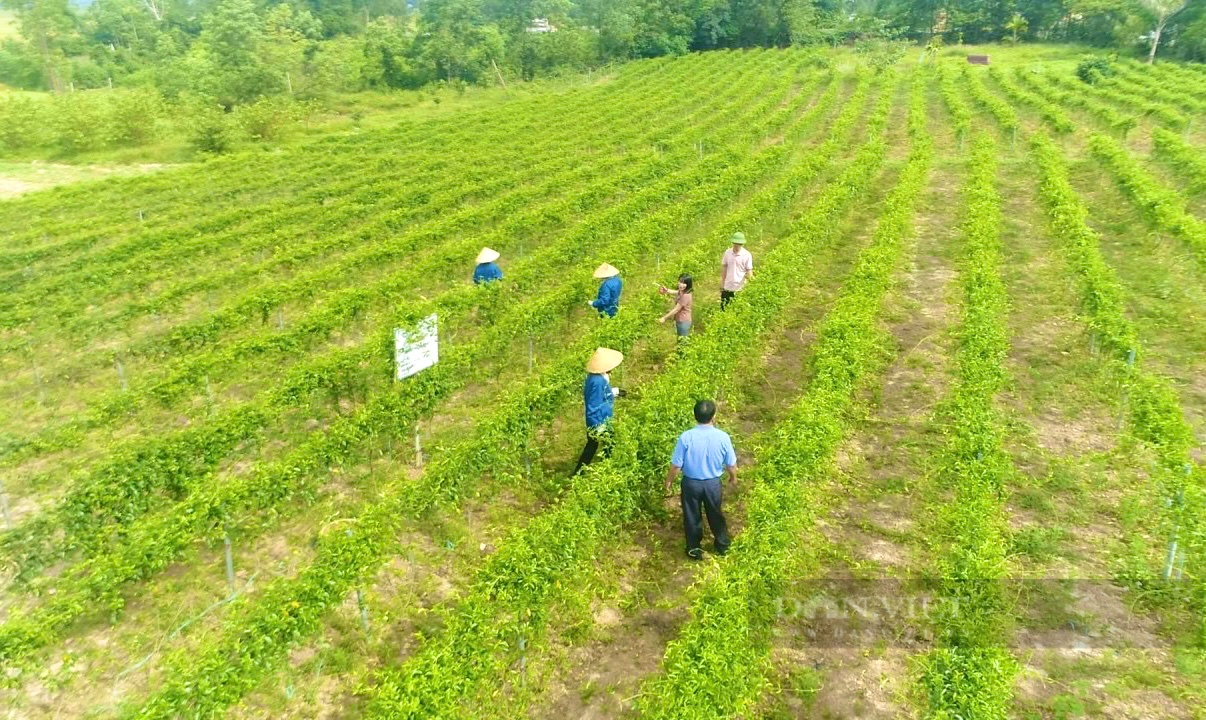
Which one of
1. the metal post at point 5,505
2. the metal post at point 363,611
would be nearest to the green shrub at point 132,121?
the metal post at point 5,505

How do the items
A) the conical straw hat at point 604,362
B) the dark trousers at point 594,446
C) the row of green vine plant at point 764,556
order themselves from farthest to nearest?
the conical straw hat at point 604,362 < the dark trousers at point 594,446 < the row of green vine plant at point 764,556

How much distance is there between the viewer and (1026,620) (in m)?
6.97

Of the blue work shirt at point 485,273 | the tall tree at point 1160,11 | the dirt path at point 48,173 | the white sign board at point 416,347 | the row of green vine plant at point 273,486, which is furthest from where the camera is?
the tall tree at point 1160,11

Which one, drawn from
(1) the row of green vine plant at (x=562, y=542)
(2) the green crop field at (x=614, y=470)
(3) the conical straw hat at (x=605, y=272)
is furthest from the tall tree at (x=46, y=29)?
(1) the row of green vine plant at (x=562, y=542)

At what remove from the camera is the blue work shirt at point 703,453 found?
23.9 ft

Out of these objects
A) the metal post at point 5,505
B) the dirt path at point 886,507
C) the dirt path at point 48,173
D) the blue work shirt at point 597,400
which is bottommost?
the dirt path at point 48,173

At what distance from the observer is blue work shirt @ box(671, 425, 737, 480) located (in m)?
7.29

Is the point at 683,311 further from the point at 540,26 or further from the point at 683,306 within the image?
the point at 540,26

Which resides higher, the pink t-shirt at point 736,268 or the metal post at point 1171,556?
the pink t-shirt at point 736,268

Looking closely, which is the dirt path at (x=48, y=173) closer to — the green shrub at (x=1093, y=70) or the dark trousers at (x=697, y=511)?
the dark trousers at (x=697, y=511)

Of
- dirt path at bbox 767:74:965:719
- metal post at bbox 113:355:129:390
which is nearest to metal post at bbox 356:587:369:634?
dirt path at bbox 767:74:965:719

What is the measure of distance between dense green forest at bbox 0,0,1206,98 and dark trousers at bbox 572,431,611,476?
4293 centimetres

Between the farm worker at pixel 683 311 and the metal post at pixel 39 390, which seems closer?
the farm worker at pixel 683 311

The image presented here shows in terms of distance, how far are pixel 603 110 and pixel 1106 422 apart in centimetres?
3282
